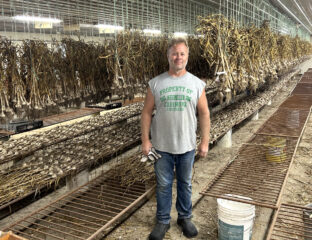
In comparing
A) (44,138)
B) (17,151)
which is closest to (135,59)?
(44,138)

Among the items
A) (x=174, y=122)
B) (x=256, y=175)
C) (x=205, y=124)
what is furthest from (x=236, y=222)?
(x=256, y=175)

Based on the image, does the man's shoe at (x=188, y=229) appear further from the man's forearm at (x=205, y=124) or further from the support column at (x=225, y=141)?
the support column at (x=225, y=141)

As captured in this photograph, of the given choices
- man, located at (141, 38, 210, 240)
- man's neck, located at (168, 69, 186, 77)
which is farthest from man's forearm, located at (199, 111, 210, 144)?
man's neck, located at (168, 69, 186, 77)

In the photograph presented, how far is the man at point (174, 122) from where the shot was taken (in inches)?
94.7

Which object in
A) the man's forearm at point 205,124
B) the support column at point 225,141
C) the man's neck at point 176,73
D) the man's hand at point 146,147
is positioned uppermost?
the man's neck at point 176,73

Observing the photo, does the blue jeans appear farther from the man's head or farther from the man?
the man's head

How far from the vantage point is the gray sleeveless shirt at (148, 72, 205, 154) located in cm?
241

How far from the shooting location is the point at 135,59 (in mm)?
4555

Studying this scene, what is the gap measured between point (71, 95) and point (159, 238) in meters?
2.49

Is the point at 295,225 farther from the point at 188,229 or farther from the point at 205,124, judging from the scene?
the point at 205,124

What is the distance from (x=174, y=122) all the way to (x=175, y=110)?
0.33ft

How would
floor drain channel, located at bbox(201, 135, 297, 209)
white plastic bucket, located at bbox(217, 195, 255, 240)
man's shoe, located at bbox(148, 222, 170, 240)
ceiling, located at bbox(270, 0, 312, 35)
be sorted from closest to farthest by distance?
white plastic bucket, located at bbox(217, 195, 255, 240) → man's shoe, located at bbox(148, 222, 170, 240) → floor drain channel, located at bbox(201, 135, 297, 209) → ceiling, located at bbox(270, 0, 312, 35)

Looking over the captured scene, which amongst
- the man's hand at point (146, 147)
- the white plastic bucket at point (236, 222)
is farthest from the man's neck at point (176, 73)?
the white plastic bucket at point (236, 222)

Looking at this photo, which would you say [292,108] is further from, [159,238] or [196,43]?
[159,238]
